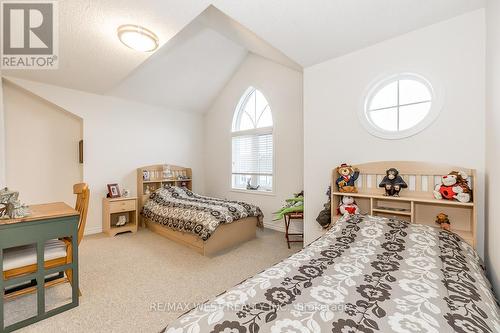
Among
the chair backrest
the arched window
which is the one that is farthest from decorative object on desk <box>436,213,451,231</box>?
the chair backrest

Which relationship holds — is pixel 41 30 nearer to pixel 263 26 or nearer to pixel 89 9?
pixel 89 9

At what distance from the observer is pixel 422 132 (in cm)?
218

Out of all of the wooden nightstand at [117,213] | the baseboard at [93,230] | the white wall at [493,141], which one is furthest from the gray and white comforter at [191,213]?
the white wall at [493,141]

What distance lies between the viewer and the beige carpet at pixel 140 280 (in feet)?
5.77

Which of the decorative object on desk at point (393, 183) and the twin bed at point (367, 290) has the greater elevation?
the decorative object on desk at point (393, 183)

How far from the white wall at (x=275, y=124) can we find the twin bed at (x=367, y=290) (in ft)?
7.36

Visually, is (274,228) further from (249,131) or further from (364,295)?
(364,295)

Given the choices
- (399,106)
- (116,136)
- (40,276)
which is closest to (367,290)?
(399,106)

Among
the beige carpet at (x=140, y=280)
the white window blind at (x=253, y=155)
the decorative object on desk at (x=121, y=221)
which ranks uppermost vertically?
the white window blind at (x=253, y=155)

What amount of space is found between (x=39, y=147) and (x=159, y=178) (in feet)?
6.65

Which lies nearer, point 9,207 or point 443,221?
point 9,207

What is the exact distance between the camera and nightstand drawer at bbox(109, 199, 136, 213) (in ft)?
12.6

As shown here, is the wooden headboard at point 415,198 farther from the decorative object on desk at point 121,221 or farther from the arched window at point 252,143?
the decorative object on desk at point 121,221

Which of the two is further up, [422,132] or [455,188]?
[422,132]
